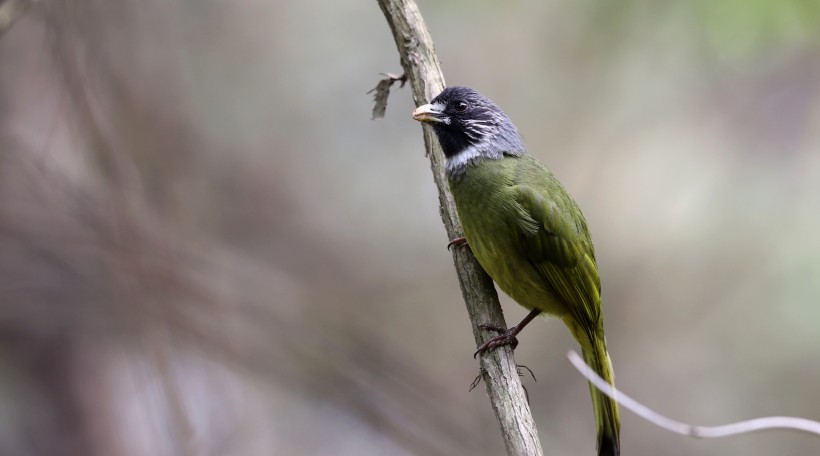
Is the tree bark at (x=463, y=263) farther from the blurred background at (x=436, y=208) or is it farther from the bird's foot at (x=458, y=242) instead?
the blurred background at (x=436, y=208)

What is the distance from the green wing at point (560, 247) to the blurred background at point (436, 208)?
7.41 feet

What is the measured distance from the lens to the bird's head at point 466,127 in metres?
3.91

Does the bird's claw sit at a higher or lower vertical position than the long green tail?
higher

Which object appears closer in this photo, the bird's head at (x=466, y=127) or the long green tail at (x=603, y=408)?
the bird's head at (x=466, y=127)

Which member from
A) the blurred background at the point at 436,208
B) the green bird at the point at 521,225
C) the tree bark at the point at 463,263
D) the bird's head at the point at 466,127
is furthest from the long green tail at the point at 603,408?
the blurred background at the point at 436,208

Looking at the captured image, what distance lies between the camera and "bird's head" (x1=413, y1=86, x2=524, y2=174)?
12.8ft

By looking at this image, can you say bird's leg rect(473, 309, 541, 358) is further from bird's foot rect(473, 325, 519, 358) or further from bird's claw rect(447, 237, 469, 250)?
bird's claw rect(447, 237, 469, 250)

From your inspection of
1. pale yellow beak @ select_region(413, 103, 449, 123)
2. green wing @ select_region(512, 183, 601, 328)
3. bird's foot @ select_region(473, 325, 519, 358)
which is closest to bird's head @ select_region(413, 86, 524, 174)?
pale yellow beak @ select_region(413, 103, 449, 123)

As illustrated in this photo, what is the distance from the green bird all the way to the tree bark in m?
0.08

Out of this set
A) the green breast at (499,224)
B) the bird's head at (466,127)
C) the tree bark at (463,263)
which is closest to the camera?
the tree bark at (463,263)

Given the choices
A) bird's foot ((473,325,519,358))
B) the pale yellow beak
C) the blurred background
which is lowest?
bird's foot ((473,325,519,358))

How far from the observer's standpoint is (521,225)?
3.86 meters

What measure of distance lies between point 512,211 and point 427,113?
59cm

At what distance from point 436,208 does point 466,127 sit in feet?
9.50
